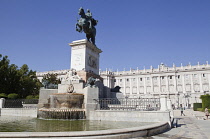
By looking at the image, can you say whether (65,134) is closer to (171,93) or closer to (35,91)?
(35,91)

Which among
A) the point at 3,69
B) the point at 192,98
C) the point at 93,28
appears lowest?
the point at 192,98

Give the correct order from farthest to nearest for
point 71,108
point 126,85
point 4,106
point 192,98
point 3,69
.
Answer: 1. point 126,85
2. point 192,98
3. point 3,69
4. point 4,106
5. point 71,108

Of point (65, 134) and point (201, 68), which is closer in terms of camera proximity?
point (65, 134)

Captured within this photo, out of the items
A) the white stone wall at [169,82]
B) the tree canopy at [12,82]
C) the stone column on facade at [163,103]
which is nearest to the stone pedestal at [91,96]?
the stone column on facade at [163,103]

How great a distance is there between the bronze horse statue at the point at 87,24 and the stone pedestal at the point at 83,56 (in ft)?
5.57

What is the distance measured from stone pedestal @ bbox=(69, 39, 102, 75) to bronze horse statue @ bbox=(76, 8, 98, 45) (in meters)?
1.70

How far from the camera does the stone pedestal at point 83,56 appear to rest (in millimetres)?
18547

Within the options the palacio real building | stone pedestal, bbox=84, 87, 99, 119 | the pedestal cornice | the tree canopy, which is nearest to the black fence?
the pedestal cornice

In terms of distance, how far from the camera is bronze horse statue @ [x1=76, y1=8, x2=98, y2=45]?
2006cm

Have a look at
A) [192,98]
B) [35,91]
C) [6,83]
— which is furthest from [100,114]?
[192,98]

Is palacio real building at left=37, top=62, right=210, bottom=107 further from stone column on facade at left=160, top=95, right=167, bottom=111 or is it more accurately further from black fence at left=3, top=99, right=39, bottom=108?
stone column on facade at left=160, top=95, right=167, bottom=111

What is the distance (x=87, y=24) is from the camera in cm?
2034

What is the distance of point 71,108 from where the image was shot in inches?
547

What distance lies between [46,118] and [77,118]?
2.34 m
